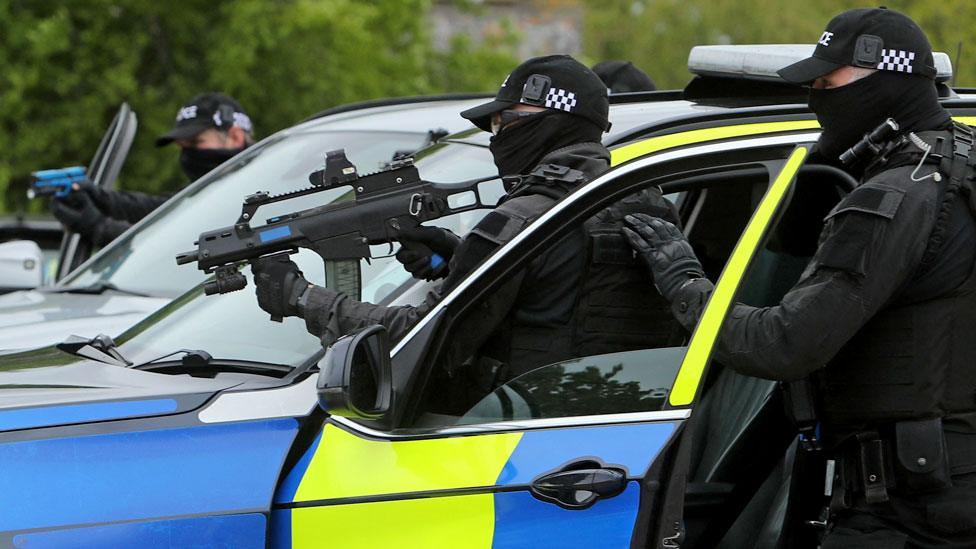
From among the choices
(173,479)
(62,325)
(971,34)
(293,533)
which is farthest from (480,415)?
(971,34)

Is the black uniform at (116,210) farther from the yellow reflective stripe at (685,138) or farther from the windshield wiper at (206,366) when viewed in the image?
the yellow reflective stripe at (685,138)

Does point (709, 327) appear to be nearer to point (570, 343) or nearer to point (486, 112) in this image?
point (570, 343)

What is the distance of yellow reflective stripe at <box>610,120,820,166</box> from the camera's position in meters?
2.89

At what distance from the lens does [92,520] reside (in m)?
2.56

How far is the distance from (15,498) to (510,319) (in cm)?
106

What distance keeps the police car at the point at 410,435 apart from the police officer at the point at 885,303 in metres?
0.11

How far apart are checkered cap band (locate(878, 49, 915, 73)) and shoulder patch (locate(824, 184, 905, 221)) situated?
27cm

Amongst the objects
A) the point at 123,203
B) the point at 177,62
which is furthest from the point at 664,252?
the point at 177,62

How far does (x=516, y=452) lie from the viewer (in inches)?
105

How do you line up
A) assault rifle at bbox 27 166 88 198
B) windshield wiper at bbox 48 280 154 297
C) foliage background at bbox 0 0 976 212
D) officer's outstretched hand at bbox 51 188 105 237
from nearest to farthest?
windshield wiper at bbox 48 280 154 297 → officer's outstretched hand at bbox 51 188 105 237 → assault rifle at bbox 27 166 88 198 → foliage background at bbox 0 0 976 212

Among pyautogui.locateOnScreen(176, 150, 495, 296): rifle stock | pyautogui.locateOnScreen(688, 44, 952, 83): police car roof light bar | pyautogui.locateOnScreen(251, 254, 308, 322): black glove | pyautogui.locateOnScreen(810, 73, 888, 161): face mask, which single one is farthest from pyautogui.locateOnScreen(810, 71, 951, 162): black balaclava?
pyautogui.locateOnScreen(251, 254, 308, 322): black glove

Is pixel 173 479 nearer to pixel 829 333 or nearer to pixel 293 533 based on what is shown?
pixel 293 533

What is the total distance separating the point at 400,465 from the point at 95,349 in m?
0.98

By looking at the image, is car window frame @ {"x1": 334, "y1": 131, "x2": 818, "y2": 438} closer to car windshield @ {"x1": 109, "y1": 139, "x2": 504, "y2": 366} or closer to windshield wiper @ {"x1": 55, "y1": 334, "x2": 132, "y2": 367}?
car windshield @ {"x1": 109, "y1": 139, "x2": 504, "y2": 366}
